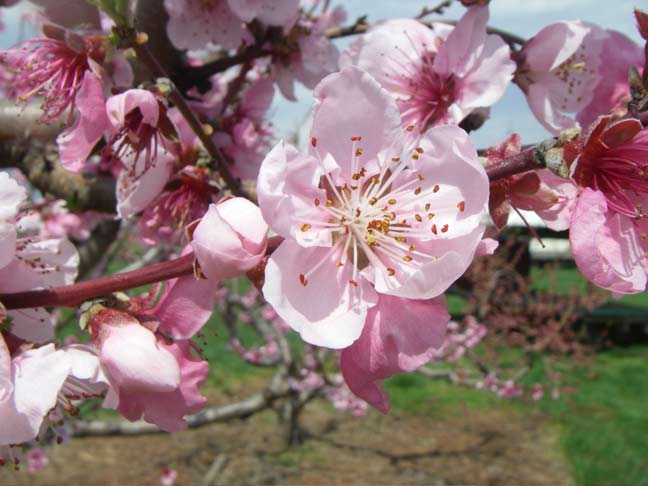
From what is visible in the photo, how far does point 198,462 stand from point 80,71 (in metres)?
5.12

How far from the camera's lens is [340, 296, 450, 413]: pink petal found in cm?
64

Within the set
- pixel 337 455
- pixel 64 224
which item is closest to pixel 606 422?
pixel 337 455

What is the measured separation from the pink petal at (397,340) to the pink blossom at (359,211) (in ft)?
0.07

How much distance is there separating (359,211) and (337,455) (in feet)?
17.8

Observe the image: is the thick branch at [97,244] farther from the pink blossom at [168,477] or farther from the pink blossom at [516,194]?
the pink blossom at [168,477]

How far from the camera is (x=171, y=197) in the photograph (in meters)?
1.19

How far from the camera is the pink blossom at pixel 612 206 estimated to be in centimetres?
64

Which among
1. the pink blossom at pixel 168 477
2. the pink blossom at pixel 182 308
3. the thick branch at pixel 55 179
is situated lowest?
the pink blossom at pixel 168 477

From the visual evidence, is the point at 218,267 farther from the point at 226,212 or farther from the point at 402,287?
the point at 402,287

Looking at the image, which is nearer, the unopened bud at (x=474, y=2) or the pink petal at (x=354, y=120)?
the pink petal at (x=354, y=120)

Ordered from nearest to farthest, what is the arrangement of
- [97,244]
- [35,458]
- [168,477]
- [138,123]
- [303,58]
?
[138,123], [303,58], [97,244], [35,458], [168,477]

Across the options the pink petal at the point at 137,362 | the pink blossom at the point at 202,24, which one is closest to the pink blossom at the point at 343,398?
the pink blossom at the point at 202,24

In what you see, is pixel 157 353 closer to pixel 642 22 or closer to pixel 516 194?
pixel 516 194

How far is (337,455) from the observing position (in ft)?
19.0
